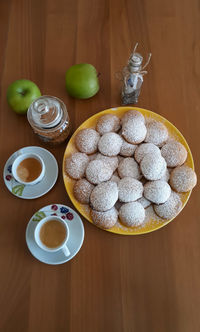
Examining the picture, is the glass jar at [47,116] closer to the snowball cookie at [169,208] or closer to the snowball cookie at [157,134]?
the snowball cookie at [157,134]

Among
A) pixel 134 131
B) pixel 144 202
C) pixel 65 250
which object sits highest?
pixel 134 131

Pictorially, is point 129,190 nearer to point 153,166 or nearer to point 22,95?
point 153,166

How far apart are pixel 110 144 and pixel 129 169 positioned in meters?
0.11

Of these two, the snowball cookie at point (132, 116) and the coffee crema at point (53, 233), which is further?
the snowball cookie at point (132, 116)

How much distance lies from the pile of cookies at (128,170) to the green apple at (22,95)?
0.76ft

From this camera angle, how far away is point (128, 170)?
2.75 ft

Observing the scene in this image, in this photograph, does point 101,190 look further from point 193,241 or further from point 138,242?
point 193,241

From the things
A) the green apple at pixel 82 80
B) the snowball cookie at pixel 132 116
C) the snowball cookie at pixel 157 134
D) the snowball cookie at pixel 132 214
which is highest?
the green apple at pixel 82 80

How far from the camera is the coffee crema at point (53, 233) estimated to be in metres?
0.76

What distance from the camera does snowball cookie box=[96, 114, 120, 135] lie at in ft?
2.88

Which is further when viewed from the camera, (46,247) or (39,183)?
(39,183)

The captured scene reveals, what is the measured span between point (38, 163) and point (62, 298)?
0.46 meters

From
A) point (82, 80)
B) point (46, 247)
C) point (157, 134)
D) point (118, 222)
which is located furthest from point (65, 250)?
point (82, 80)

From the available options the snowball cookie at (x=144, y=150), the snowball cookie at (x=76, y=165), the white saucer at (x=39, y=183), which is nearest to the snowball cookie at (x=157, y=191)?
the snowball cookie at (x=144, y=150)
